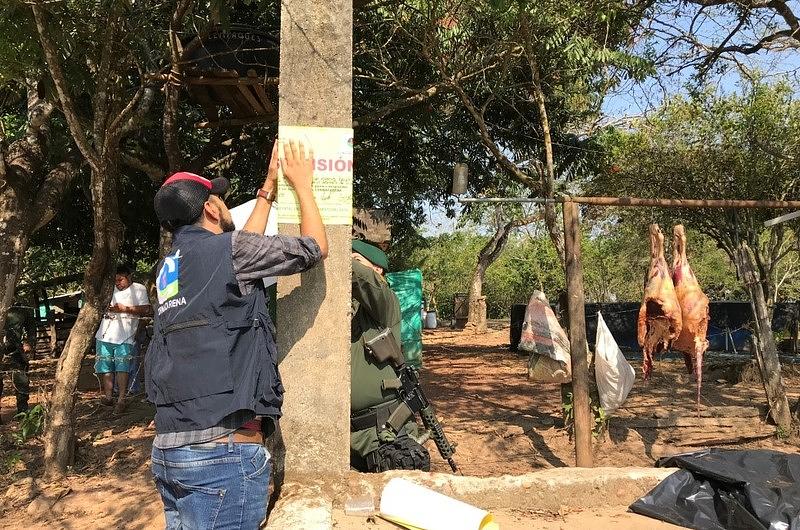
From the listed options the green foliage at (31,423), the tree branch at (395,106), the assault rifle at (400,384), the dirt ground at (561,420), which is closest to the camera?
the assault rifle at (400,384)

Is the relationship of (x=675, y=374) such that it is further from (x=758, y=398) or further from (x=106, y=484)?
(x=106, y=484)

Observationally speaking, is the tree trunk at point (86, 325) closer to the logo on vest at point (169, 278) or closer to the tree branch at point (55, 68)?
the tree branch at point (55, 68)

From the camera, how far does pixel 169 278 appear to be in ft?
7.18

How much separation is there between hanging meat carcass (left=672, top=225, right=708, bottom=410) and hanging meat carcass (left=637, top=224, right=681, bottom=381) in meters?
0.08

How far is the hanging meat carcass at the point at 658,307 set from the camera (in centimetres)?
478

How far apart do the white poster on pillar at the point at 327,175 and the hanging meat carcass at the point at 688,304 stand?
114 inches

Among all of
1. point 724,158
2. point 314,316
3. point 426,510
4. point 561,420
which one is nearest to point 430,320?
point 724,158

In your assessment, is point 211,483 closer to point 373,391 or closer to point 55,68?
point 373,391

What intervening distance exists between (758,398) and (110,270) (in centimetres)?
815

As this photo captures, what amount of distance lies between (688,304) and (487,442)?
8.39ft

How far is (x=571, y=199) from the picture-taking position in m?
4.57

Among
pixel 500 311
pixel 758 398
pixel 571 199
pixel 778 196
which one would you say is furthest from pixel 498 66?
pixel 500 311

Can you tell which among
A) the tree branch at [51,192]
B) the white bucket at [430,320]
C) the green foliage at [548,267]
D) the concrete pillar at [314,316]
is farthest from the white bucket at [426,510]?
the white bucket at [430,320]

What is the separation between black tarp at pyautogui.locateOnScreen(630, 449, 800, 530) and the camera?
131 inches
